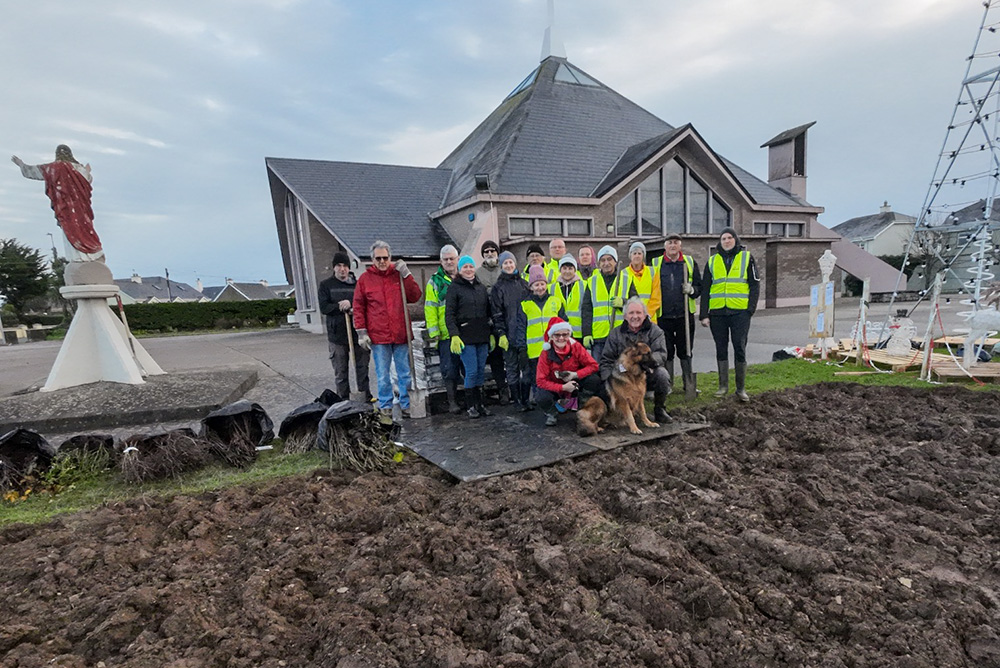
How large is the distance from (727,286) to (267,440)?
5.37 m

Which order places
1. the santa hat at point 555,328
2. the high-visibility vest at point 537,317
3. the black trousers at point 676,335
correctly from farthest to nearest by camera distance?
the black trousers at point 676,335 → the high-visibility vest at point 537,317 → the santa hat at point 555,328

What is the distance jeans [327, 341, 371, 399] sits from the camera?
6078 mm

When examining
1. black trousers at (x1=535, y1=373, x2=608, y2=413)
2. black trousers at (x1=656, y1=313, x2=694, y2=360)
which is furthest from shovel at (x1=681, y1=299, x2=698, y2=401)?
black trousers at (x1=535, y1=373, x2=608, y2=413)

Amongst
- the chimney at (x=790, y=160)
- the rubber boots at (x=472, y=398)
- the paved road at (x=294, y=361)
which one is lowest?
the paved road at (x=294, y=361)

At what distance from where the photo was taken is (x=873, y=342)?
9.57 metres

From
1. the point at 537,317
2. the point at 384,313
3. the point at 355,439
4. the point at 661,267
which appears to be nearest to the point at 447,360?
the point at 384,313

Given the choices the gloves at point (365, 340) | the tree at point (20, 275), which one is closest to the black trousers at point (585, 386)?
the gloves at point (365, 340)

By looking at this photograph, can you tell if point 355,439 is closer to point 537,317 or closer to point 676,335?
point 537,317

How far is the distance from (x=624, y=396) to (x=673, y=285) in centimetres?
189

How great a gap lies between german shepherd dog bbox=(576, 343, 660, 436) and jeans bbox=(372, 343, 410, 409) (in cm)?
213

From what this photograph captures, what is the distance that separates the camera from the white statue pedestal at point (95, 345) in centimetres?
686

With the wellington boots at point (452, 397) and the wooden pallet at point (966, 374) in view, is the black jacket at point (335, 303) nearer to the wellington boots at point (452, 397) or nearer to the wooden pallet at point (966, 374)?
the wellington boots at point (452, 397)

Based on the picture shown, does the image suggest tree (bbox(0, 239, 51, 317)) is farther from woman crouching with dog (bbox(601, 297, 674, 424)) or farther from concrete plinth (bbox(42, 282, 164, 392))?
woman crouching with dog (bbox(601, 297, 674, 424))

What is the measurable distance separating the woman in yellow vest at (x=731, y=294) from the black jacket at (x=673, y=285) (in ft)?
0.74
